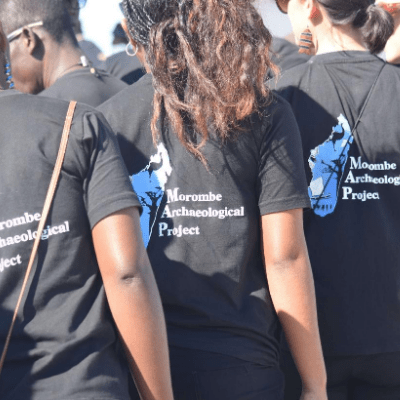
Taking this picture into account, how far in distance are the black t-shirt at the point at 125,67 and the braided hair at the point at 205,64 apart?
213 cm

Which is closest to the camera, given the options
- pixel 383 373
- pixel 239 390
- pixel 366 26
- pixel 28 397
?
pixel 28 397

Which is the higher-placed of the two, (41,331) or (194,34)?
A: (194,34)

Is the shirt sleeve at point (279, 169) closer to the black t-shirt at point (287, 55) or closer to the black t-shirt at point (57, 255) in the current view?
the black t-shirt at point (57, 255)

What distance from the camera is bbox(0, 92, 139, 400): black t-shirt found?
1.62 m

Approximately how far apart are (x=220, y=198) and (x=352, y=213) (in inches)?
23.6

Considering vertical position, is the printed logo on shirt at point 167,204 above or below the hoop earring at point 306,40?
below

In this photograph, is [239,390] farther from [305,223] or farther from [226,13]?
[226,13]

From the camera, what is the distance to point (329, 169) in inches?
92.7

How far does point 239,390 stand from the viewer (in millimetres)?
1921

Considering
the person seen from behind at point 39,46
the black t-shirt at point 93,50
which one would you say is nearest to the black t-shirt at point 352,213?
the person seen from behind at point 39,46

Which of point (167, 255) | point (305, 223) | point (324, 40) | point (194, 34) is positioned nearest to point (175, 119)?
point (194, 34)

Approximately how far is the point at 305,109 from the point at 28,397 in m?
1.35

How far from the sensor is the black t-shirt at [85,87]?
10.3 ft

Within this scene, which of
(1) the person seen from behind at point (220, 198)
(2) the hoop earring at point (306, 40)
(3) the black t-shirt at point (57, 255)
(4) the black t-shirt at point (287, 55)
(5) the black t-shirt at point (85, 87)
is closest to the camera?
(3) the black t-shirt at point (57, 255)
